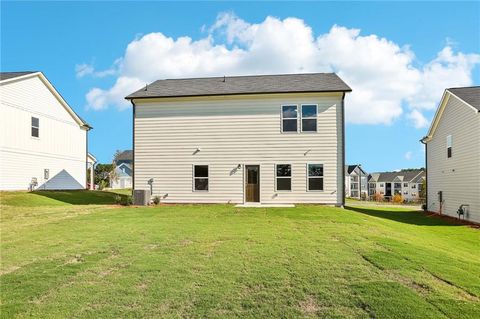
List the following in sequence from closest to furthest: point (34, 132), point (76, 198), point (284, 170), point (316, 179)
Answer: point (316, 179) < point (284, 170) < point (76, 198) < point (34, 132)

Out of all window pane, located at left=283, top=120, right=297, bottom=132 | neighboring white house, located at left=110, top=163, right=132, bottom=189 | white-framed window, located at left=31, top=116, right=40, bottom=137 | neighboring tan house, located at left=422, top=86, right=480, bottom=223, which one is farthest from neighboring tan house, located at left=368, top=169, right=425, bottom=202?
white-framed window, located at left=31, top=116, right=40, bottom=137

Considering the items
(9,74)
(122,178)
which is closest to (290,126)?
(9,74)

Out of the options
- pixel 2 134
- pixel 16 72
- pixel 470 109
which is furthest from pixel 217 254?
pixel 16 72

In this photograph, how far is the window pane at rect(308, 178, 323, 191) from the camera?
17.7m

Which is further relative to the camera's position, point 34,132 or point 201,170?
point 34,132

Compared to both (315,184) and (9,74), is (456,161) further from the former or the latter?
(9,74)

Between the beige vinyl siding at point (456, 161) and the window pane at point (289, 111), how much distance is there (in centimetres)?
804

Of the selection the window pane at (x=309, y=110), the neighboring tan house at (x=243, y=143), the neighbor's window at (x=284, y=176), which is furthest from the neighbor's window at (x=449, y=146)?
the neighbor's window at (x=284, y=176)

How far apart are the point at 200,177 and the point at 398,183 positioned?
239ft

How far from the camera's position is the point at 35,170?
22.0 metres

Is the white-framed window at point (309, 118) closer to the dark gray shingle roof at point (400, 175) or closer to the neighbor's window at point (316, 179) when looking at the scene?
the neighbor's window at point (316, 179)

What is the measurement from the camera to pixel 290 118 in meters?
18.1

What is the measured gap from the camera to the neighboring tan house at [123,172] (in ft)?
177

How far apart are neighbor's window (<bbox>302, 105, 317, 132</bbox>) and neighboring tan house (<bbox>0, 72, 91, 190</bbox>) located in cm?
1657
